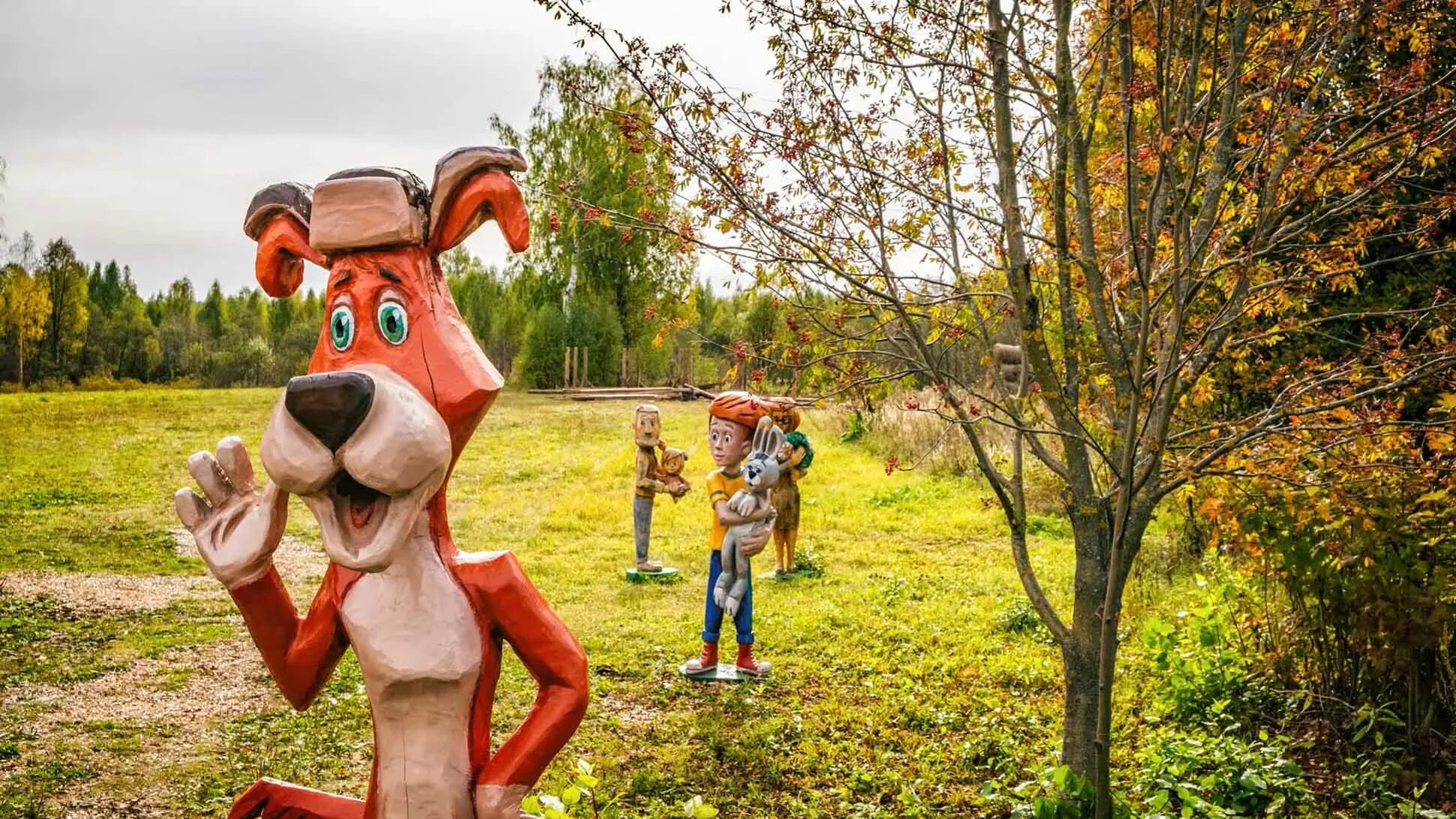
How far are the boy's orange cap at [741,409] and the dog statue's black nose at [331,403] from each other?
400cm

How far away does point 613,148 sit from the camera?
359cm

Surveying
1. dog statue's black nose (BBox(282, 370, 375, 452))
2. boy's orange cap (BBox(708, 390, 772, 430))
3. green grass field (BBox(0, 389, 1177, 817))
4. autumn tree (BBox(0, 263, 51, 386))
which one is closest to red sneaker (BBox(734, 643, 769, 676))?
green grass field (BBox(0, 389, 1177, 817))

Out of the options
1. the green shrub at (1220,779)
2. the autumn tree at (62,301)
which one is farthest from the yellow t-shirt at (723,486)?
the autumn tree at (62,301)

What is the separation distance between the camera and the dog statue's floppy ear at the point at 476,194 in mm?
2430

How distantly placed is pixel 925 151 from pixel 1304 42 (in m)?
1.23

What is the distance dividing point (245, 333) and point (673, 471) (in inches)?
1275

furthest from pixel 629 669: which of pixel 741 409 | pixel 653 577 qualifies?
pixel 653 577

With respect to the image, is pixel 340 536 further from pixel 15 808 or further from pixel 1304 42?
pixel 15 808

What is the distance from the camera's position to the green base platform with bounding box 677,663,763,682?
6.02 meters

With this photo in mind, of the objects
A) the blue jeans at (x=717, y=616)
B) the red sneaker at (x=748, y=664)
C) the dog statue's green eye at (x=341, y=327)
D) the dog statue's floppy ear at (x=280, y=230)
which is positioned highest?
the dog statue's floppy ear at (x=280, y=230)

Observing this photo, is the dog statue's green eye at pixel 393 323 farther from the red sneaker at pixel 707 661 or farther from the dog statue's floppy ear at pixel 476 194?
the red sneaker at pixel 707 661

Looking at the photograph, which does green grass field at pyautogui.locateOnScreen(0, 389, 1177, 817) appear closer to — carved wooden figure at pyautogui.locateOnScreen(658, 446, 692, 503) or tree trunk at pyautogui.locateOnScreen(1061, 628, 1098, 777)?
tree trunk at pyautogui.locateOnScreen(1061, 628, 1098, 777)

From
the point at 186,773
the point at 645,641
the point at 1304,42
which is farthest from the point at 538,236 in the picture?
the point at 1304,42

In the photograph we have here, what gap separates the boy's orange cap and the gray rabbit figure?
4.1 inches
